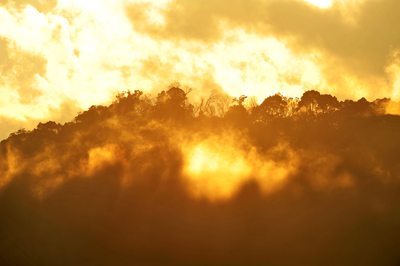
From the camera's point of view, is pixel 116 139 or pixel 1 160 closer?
pixel 116 139

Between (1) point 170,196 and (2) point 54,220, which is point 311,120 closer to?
(1) point 170,196

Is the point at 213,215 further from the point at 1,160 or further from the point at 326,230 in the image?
the point at 1,160

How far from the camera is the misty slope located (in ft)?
145

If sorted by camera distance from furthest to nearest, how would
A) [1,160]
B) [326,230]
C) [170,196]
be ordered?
[1,160], [170,196], [326,230]

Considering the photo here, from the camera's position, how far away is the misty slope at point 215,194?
4425 cm

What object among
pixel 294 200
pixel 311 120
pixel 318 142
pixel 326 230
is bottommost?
pixel 326 230

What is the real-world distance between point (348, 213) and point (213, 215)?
14754 millimetres

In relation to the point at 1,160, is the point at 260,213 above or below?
below

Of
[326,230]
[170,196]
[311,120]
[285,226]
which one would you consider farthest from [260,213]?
[311,120]

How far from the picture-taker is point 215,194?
167 ft

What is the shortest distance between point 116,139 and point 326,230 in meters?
31.0

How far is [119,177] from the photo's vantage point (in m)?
56.4

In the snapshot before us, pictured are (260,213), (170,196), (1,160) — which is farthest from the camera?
(1,160)

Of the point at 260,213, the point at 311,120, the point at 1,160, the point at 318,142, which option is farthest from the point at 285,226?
the point at 1,160
